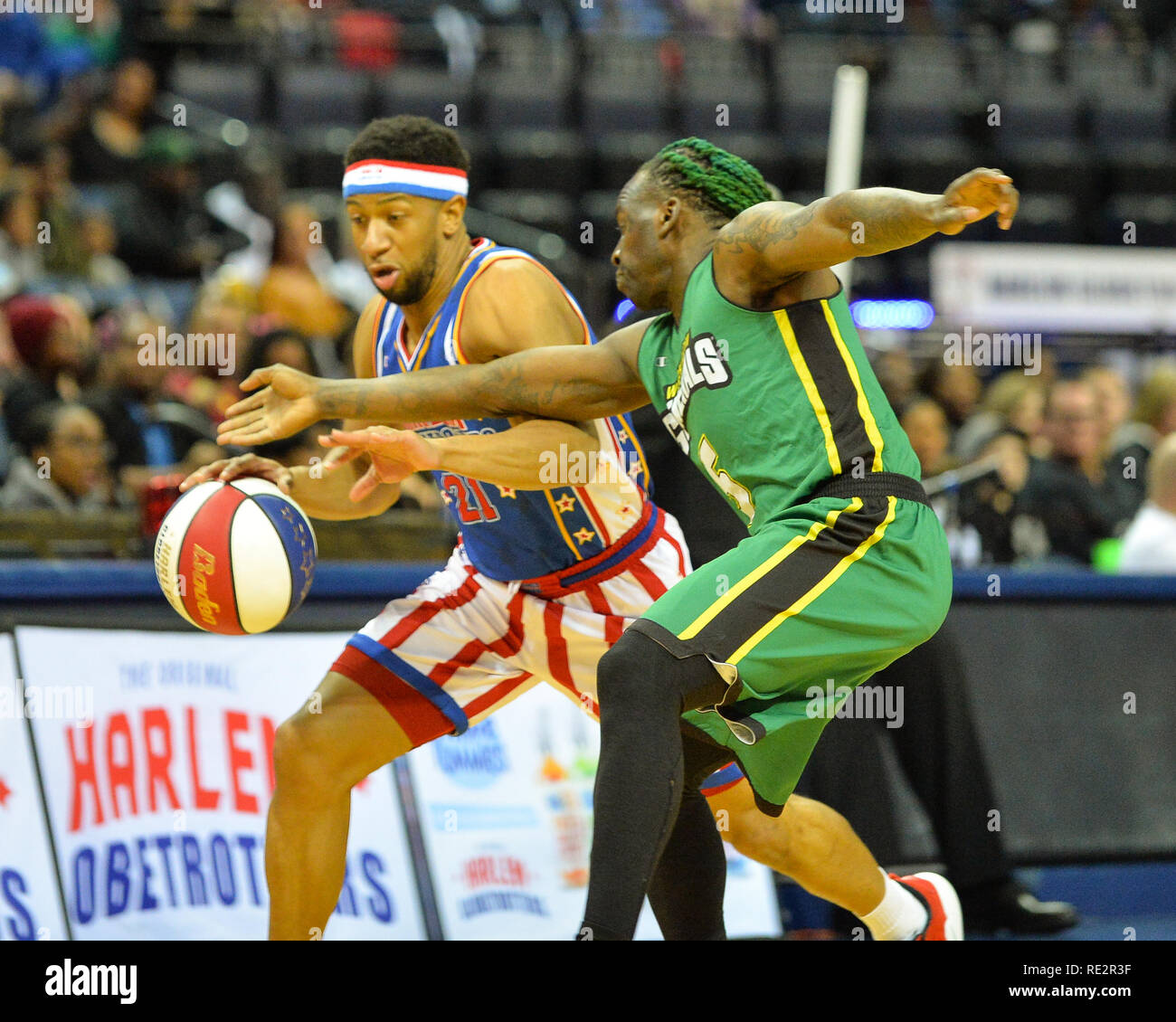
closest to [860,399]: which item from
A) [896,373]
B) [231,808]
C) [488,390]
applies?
[488,390]

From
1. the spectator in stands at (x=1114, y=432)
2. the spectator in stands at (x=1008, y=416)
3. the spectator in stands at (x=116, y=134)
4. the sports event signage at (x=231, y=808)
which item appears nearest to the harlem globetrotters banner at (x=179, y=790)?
the sports event signage at (x=231, y=808)

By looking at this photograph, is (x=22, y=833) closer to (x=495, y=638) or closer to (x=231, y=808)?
(x=231, y=808)

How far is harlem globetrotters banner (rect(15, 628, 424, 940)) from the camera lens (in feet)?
15.7

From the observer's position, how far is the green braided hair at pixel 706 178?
3.50 metres

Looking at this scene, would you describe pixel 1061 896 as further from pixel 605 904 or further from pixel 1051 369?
pixel 1051 369

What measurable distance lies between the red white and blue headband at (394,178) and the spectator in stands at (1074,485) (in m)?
4.03

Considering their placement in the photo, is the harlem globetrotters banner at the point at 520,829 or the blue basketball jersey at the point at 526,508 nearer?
the blue basketball jersey at the point at 526,508

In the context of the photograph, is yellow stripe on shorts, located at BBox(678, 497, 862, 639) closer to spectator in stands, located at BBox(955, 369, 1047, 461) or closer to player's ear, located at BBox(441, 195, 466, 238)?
player's ear, located at BBox(441, 195, 466, 238)

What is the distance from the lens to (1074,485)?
24.0ft

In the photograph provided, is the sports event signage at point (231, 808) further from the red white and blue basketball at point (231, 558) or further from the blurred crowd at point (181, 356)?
the red white and blue basketball at point (231, 558)

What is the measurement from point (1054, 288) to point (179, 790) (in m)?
7.34

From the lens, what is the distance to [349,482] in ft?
13.7

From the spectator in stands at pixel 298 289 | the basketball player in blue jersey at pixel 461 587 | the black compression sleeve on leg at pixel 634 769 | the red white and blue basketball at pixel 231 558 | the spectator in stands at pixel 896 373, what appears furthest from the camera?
the spectator in stands at pixel 298 289
